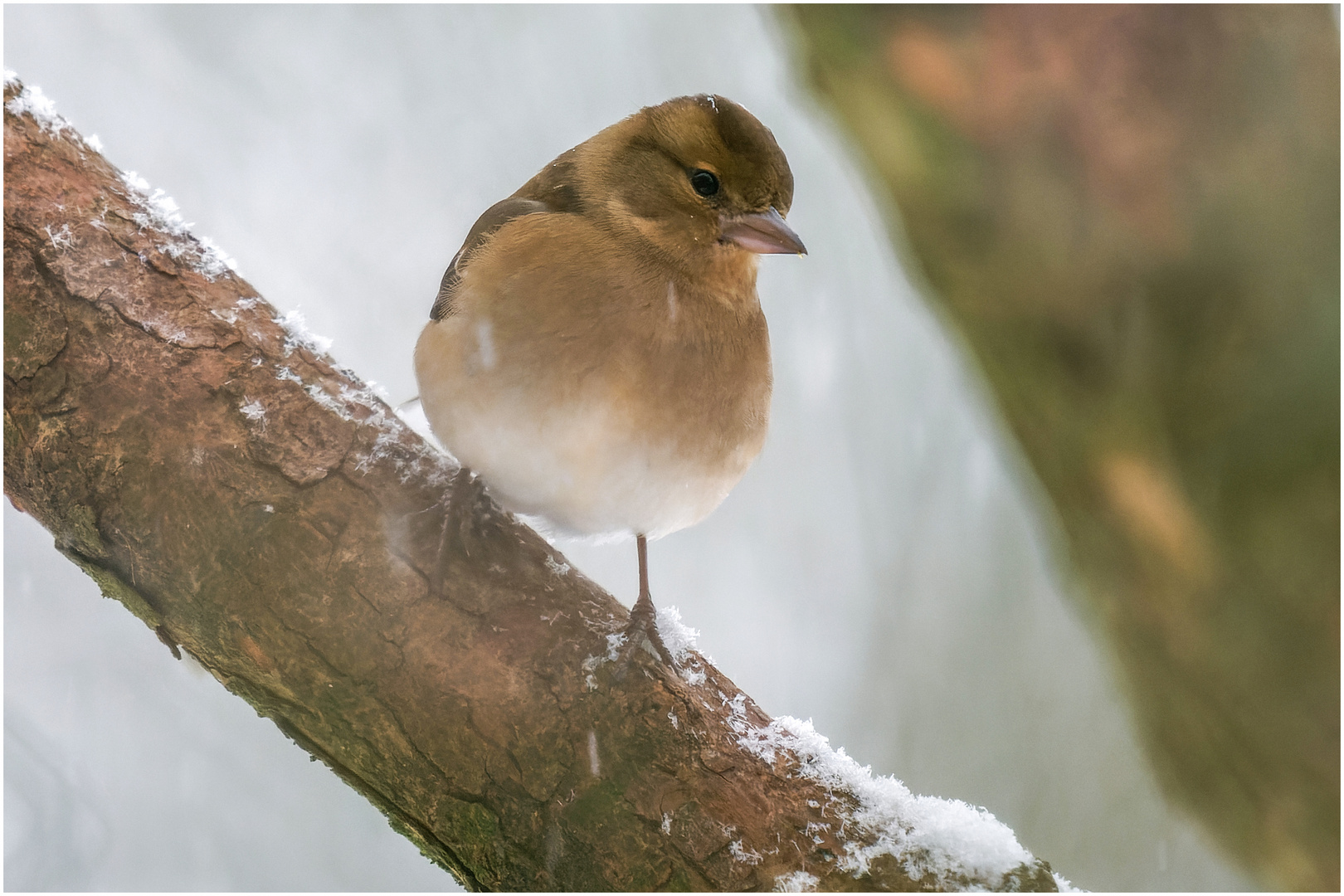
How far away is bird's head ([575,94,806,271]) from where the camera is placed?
1544mm

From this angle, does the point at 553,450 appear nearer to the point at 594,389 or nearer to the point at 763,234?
the point at 594,389

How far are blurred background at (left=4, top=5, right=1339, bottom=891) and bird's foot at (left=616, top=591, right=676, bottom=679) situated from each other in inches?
9.0

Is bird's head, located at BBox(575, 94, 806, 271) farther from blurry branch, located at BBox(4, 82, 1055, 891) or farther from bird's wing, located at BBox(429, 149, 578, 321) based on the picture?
blurry branch, located at BBox(4, 82, 1055, 891)

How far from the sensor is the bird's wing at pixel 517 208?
5.60ft

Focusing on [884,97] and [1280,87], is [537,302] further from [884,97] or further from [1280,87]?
[1280,87]

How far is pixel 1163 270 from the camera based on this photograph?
1.53m

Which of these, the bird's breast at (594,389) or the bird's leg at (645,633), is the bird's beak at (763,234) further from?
the bird's leg at (645,633)

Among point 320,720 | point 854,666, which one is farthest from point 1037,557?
point 320,720

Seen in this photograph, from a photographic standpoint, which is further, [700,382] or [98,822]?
[98,822]

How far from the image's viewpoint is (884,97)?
1.55m

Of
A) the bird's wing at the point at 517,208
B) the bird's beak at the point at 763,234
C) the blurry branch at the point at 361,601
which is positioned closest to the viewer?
the blurry branch at the point at 361,601

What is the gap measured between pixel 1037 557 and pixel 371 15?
2.49 meters

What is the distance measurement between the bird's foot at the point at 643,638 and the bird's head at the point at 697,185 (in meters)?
0.62

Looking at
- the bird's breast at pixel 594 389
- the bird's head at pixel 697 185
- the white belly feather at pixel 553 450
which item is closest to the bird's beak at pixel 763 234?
the bird's head at pixel 697 185
